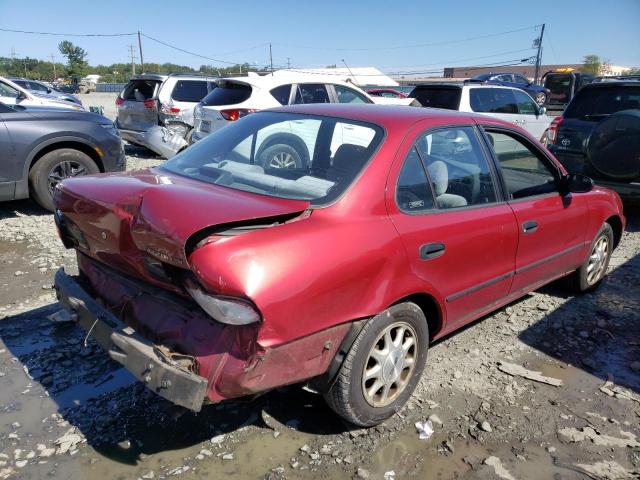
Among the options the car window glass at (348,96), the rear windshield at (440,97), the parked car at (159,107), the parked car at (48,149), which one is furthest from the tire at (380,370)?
the parked car at (159,107)

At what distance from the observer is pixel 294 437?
2.78 metres

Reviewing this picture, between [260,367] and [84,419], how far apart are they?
1.28 meters

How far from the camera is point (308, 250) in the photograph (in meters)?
2.31

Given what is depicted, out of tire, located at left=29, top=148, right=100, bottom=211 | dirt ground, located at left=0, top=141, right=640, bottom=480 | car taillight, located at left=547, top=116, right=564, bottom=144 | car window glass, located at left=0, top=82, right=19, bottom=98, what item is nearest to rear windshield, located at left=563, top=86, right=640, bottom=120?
car taillight, located at left=547, top=116, right=564, bottom=144

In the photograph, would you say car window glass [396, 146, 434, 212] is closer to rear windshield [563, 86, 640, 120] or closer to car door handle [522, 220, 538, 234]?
car door handle [522, 220, 538, 234]

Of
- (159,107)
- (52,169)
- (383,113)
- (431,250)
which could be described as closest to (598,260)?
(431,250)

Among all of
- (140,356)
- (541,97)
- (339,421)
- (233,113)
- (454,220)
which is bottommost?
(339,421)

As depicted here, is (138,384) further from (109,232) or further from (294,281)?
(294,281)

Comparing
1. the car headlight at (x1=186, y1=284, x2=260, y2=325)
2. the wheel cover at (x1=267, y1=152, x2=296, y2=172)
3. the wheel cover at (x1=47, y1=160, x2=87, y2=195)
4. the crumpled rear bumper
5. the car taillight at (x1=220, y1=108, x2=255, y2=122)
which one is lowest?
the crumpled rear bumper

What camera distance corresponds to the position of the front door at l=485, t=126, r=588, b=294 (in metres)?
3.62

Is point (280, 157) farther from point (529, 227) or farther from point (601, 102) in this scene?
point (601, 102)

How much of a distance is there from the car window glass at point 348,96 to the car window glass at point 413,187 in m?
7.01

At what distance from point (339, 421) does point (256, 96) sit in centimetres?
707

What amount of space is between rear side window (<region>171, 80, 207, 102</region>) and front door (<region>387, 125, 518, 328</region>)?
364 inches
